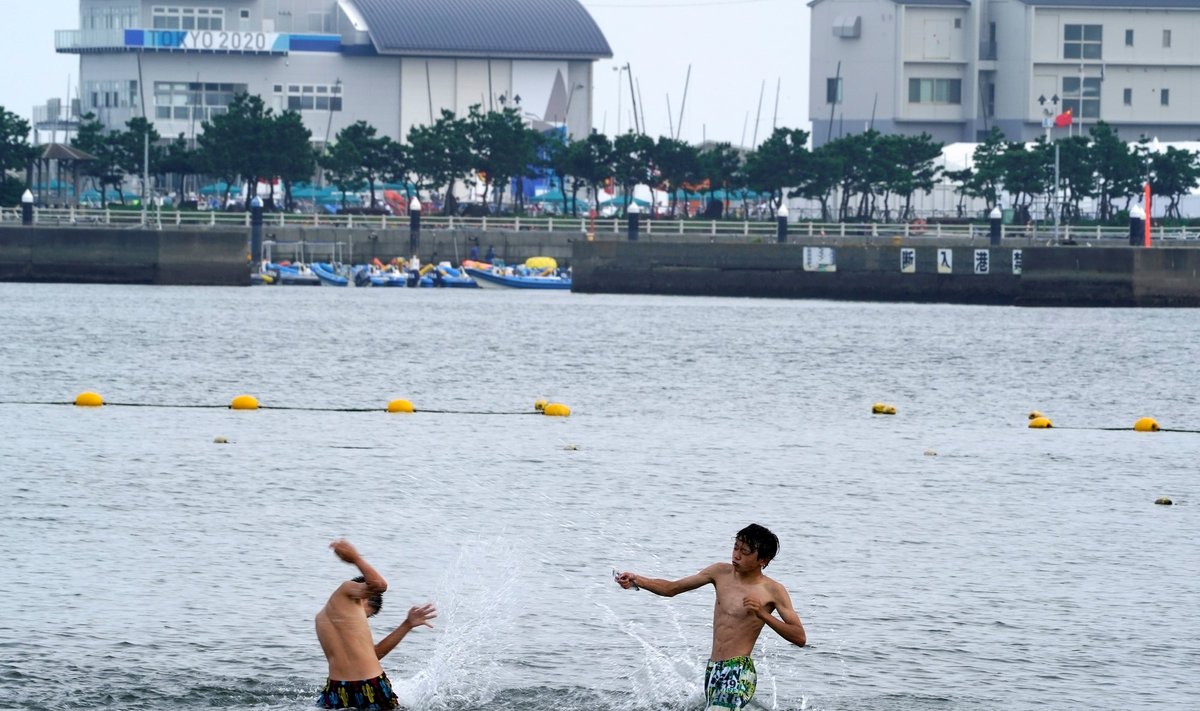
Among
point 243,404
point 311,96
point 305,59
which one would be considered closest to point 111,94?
point 305,59

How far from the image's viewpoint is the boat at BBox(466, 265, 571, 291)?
110938mm

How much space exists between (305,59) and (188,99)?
8.49 m

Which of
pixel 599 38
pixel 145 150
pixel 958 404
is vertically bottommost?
pixel 958 404

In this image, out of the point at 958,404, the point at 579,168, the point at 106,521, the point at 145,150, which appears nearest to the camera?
the point at 106,521

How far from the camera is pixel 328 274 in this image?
11156 centimetres

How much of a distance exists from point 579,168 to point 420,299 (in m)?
26.8

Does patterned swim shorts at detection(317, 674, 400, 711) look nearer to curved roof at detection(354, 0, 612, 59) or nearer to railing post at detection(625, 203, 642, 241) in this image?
railing post at detection(625, 203, 642, 241)

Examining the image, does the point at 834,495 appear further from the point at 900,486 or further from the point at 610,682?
the point at 610,682

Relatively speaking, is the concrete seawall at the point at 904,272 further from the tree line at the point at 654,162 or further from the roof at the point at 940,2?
the roof at the point at 940,2

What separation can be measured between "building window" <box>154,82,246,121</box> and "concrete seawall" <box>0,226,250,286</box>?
4333 cm

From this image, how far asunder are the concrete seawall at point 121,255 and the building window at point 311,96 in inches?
1782

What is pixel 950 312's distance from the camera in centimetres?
8944

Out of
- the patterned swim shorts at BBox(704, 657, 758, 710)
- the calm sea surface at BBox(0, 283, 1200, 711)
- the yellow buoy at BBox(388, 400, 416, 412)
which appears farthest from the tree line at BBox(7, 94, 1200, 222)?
the patterned swim shorts at BBox(704, 657, 758, 710)

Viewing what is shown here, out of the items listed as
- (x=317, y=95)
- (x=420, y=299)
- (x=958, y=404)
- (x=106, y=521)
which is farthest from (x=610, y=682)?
(x=317, y=95)
